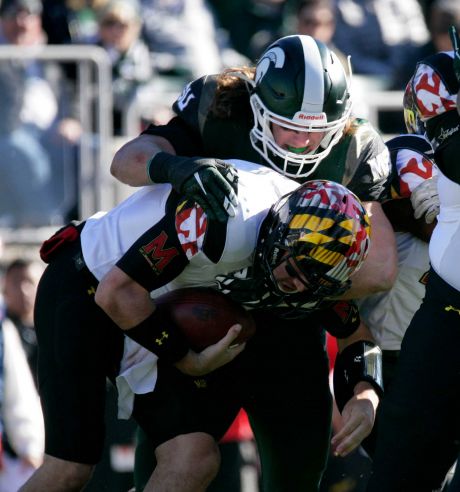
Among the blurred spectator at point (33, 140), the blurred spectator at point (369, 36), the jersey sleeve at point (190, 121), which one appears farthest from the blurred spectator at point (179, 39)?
the jersey sleeve at point (190, 121)

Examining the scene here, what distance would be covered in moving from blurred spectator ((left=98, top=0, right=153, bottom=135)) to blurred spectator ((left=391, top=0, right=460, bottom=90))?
5.66 ft

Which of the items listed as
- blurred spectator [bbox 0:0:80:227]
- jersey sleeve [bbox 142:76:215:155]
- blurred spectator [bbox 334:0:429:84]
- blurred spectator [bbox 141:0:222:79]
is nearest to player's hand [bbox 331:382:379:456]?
jersey sleeve [bbox 142:76:215:155]

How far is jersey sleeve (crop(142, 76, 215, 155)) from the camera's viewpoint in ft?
14.9

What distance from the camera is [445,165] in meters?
3.78

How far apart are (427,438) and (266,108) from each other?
1.33 m

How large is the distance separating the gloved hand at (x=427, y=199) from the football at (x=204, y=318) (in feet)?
2.61

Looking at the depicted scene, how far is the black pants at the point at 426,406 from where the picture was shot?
383cm

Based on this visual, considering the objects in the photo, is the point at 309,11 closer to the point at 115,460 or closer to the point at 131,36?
the point at 131,36

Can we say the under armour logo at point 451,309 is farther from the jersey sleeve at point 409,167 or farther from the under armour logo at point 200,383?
the under armour logo at point 200,383

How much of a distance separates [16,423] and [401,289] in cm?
243

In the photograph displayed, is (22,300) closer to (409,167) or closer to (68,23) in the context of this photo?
(68,23)

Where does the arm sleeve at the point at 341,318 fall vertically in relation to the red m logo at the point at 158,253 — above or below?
below

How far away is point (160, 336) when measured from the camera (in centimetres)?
409

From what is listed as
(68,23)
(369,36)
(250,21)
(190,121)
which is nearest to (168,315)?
(190,121)
